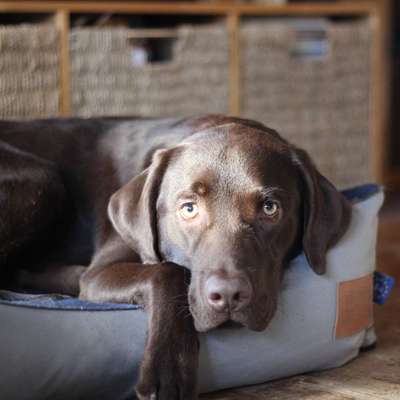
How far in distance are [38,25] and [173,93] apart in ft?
2.34

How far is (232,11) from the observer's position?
4461 mm

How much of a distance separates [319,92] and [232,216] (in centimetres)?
288

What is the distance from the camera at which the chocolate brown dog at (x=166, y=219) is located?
1.94m

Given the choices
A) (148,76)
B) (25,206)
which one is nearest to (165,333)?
(25,206)

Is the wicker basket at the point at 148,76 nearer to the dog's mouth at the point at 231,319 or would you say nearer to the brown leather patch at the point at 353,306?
the brown leather patch at the point at 353,306

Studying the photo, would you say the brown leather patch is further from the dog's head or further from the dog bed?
the dog's head

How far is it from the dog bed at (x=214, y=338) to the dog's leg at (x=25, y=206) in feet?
0.67

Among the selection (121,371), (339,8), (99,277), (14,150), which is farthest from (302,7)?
(121,371)

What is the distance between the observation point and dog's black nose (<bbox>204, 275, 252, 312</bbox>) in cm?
187

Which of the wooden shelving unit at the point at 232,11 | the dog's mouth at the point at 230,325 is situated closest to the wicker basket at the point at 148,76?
the wooden shelving unit at the point at 232,11

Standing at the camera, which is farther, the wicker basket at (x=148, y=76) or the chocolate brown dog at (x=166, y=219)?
the wicker basket at (x=148, y=76)

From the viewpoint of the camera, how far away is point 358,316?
7.67ft

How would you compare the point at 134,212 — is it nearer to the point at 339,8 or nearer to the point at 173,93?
the point at 173,93

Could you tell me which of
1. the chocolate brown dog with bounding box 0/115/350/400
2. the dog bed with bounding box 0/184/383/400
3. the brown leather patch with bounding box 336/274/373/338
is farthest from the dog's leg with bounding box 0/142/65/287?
the brown leather patch with bounding box 336/274/373/338
